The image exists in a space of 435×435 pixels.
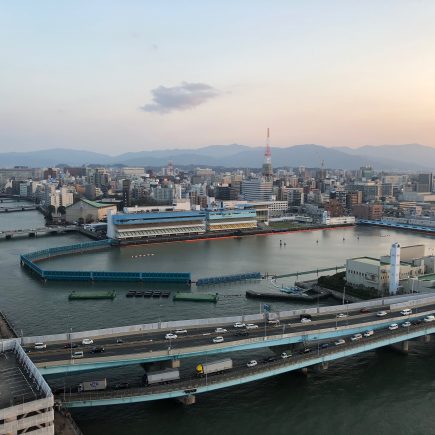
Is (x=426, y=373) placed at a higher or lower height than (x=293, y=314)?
lower

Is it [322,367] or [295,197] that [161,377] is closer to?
[322,367]

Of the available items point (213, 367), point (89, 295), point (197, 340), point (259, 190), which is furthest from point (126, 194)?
point (213, 367)

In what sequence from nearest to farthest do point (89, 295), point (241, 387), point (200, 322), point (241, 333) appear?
point (241, 387)
point (241, 333)
point (200, 322)
point (89, 295)

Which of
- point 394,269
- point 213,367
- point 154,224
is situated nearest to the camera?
point 213,367

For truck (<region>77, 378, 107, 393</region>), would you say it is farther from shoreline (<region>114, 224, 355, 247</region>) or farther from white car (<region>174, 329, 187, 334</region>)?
shoreline (<region>114, 224, 355, 247</region>)

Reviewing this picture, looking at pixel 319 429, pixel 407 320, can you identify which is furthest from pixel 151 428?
pixel 407 320

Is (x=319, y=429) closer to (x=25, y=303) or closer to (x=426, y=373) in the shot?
(x=426, y=373)
